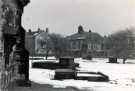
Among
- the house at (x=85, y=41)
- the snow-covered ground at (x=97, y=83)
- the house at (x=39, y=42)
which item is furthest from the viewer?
the house at (x=85, y=41)

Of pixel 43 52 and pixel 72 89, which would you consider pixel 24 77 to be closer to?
pixel 72 89

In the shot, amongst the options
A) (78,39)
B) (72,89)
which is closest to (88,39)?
(78,39)

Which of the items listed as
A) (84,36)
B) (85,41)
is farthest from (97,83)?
(84,36)

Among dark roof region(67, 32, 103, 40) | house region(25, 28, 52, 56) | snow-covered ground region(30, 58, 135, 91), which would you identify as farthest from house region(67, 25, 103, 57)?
snow-covered ground region(30, 58, 135, 91)

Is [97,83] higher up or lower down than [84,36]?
lower down

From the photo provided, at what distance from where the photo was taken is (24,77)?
530 inches

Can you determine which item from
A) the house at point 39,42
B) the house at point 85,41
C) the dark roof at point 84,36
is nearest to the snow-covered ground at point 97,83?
the house at point 39,42

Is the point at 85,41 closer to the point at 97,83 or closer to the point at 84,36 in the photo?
the point at 84,36

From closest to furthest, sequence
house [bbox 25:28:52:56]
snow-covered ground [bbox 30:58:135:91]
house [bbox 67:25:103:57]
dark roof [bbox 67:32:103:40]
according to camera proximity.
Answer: snow-covered ground [bbox 30:58:135:91]
house [bbox 25:28:52:56]
house [bbox 67:25:103:57]
dark roof [bbox 67:32:103:40]

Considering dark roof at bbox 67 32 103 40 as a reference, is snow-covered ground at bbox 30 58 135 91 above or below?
below

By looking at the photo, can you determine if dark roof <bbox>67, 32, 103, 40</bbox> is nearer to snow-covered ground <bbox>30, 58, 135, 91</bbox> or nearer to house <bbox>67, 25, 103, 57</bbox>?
house <bbox>67, 25, 103, 57</bbox>

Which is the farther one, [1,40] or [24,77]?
[24,77]

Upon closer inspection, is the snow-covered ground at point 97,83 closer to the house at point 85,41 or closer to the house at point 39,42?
the house at point 39,42

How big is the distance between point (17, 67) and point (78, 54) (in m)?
42.4
